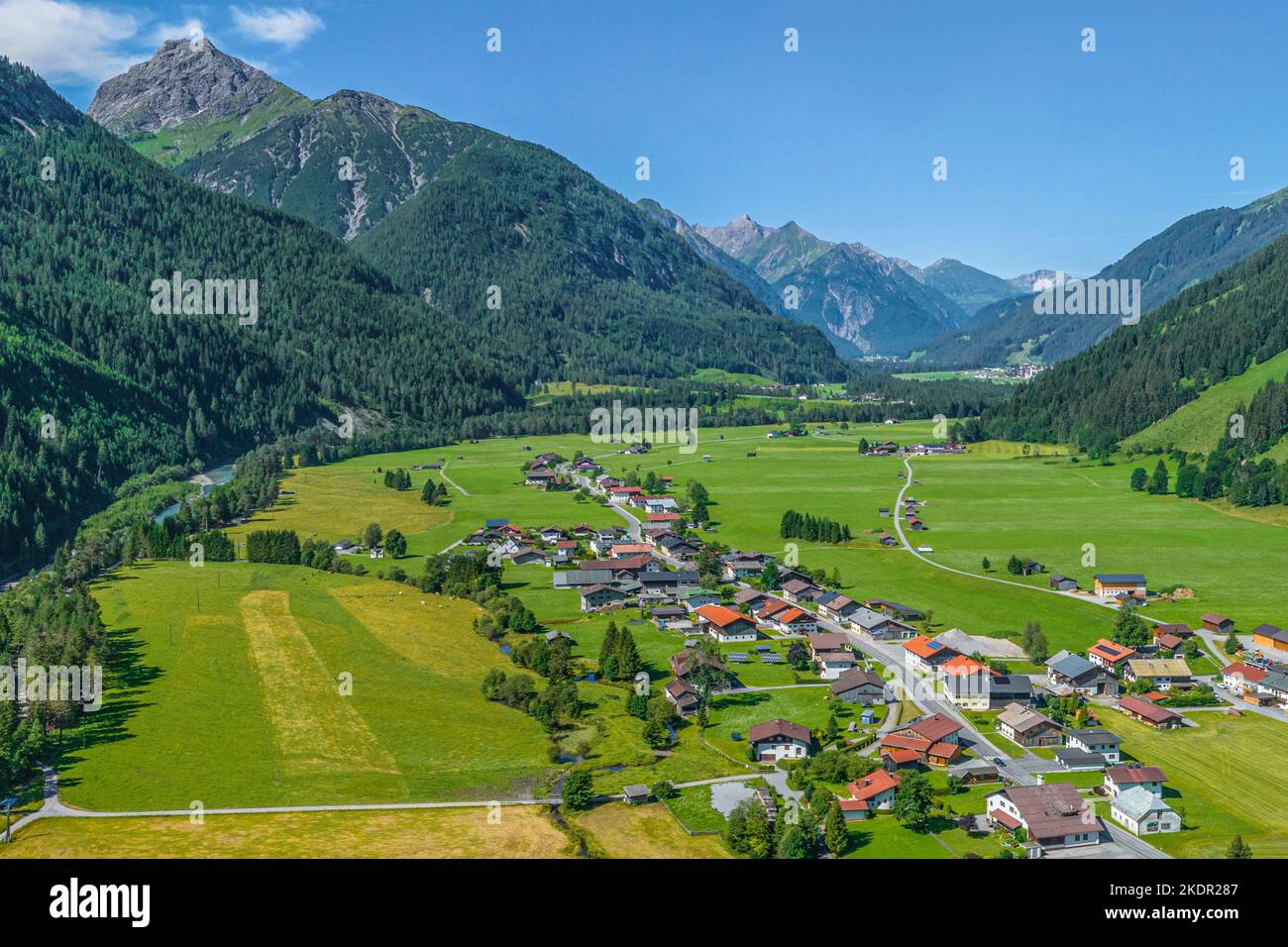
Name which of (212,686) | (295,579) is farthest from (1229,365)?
(212,686)

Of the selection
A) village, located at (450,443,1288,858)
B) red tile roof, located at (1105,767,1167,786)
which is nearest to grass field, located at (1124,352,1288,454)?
village, located at (450,443,1288,858)

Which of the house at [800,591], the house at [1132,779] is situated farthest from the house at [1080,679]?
the house at [800,591]

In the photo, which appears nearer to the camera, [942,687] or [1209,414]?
[942,687]

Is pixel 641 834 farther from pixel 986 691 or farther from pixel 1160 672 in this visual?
pixel 1160 672

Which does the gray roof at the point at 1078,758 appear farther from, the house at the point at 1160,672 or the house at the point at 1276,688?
the house at the point at 1276,688

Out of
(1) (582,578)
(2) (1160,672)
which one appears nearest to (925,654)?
(2) (1160,672)

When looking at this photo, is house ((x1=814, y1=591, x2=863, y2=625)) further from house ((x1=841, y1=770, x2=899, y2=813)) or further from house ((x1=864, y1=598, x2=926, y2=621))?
house ((x1=841, y1=770, x2=899, y2=813))
